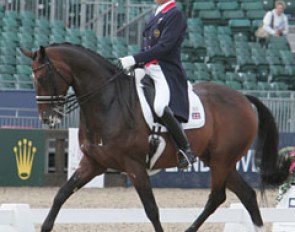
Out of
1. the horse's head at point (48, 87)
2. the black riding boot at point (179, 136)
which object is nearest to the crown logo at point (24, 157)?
the black riding boot at point (179, 136)

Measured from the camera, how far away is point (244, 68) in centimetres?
2134

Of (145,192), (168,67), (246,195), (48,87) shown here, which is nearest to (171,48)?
(168,67)

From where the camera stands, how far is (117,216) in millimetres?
8414

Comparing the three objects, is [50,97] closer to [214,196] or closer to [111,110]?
[111,110]

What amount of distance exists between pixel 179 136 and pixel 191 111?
402mm

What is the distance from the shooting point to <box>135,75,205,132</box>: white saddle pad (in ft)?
27.8

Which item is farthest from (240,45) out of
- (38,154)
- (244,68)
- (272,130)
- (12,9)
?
(272,130)

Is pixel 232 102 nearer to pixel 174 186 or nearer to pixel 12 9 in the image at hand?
pixel 174 186

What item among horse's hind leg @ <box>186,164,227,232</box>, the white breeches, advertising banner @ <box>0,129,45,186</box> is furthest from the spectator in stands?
the white breeches

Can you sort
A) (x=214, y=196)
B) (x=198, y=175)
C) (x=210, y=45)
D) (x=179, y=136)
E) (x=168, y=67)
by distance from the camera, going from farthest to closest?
(x=210, y=45)
(x=198, y=175)
(x=214, y=196)
(x=168, y=67)
(x=179, y=136)

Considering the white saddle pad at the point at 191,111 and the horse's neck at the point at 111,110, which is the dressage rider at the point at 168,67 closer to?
the white saddle pad at the point at 191,111

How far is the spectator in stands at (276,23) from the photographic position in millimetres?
20500

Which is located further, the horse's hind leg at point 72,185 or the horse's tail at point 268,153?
the horse's tail at point 268,153

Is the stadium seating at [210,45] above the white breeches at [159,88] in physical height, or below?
below
